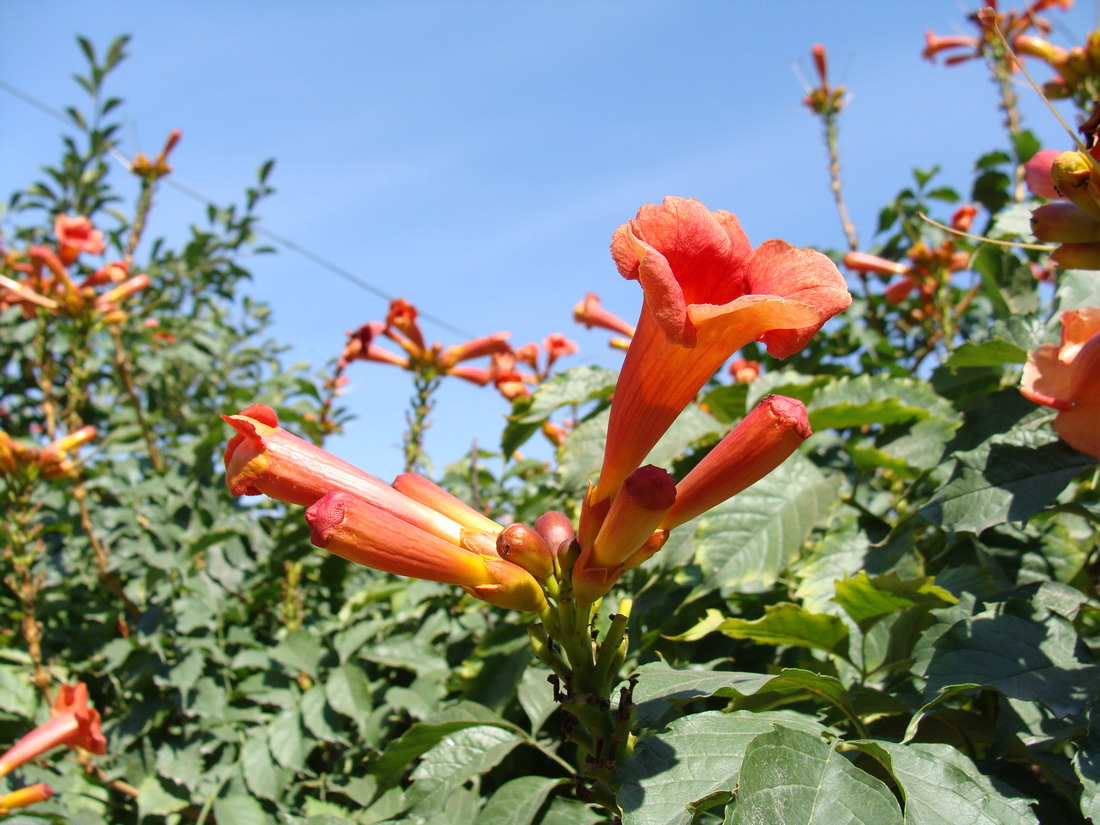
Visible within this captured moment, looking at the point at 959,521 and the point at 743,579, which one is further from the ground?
the point at 959,521

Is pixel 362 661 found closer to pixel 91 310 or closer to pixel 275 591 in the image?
pixel 275 591

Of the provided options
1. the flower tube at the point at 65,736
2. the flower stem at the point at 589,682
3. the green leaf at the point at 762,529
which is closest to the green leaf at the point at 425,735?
the flower stem at the point at 589,682

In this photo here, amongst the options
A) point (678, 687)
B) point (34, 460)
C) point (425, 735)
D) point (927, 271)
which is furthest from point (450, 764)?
point (927, 271)

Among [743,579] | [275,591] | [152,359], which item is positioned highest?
[743,579]

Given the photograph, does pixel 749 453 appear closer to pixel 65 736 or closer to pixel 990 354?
pixel 990 354

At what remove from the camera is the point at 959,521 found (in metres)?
1.55

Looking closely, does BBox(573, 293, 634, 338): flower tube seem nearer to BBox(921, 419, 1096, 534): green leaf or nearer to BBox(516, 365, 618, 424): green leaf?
BBox(516, 365, 618, 424): green leaf

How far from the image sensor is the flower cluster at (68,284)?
13.8 ft

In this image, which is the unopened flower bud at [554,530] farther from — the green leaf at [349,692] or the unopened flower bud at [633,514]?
the green leaf at [349,692]

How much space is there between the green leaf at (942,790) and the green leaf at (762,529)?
73cm

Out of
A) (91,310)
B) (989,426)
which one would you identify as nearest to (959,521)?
(989,426)

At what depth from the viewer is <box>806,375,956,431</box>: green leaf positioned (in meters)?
2.07

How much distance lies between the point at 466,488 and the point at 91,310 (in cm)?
239

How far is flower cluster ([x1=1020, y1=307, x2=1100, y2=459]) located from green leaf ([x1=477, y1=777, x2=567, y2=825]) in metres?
1.20
